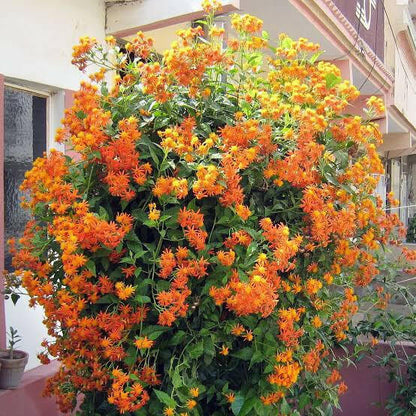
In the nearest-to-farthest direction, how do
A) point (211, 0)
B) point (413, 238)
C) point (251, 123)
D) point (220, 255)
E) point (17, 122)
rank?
point (220, 255) → point (251, 123) → point (211, 0) → point (17, 122) → point (413, 238)

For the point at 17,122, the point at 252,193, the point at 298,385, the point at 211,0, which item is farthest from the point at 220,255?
the point at 17,122

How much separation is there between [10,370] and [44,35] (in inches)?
75.2

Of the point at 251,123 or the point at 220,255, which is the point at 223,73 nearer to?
A: the point at 251,123

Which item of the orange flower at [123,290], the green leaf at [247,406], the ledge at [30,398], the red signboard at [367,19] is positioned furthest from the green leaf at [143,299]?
the red signboard at [367,19]

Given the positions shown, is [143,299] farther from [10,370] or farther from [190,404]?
[10,370]

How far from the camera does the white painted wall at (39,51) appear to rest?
349 cm

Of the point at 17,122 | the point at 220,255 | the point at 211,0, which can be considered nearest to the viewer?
the point at 220,255

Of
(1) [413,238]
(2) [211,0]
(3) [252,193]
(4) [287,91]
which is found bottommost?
(1) [413,238]

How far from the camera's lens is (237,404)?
2.24 meters

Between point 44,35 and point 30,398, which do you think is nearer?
point 30,398

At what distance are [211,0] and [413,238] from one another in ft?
44.0

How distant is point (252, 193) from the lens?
2408 mm

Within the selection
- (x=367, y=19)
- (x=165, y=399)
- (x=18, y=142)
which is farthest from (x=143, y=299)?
(x=367, y=19)

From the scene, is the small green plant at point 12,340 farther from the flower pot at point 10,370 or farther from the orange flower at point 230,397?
the orange flower at point 230,397
